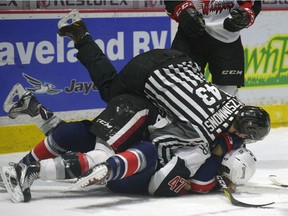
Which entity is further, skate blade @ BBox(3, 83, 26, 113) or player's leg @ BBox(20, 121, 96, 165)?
skate blade @ BBox(3, 83, 26, 113)

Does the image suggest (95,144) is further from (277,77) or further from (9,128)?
(277,77)

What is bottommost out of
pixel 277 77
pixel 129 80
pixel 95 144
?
pixel 277 77

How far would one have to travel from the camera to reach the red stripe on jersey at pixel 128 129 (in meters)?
3.50

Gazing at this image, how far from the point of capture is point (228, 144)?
3562 millimetres

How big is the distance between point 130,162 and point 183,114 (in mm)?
354

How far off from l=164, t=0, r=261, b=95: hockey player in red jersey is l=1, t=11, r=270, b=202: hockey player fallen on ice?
71cm

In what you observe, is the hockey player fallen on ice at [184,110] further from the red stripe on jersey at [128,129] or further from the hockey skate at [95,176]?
the hockey skate at [95,176]

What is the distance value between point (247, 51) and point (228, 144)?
7.97 ft

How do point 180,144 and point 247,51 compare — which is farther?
point 247,51

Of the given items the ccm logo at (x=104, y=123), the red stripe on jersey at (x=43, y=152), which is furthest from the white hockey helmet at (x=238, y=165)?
the red stripe on jersey at (x=43, y=152)

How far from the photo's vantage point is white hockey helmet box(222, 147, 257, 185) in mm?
3508

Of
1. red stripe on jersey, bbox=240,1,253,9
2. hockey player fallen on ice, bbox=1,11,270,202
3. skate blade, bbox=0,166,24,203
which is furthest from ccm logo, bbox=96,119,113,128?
red stripe on jersey, bbox=240,1,253,9

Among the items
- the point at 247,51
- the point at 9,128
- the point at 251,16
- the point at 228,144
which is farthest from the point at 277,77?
the point at 228,144

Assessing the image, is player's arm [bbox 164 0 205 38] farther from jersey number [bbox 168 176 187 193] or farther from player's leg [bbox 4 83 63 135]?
jersey number [bbox 168 176 187 193]
